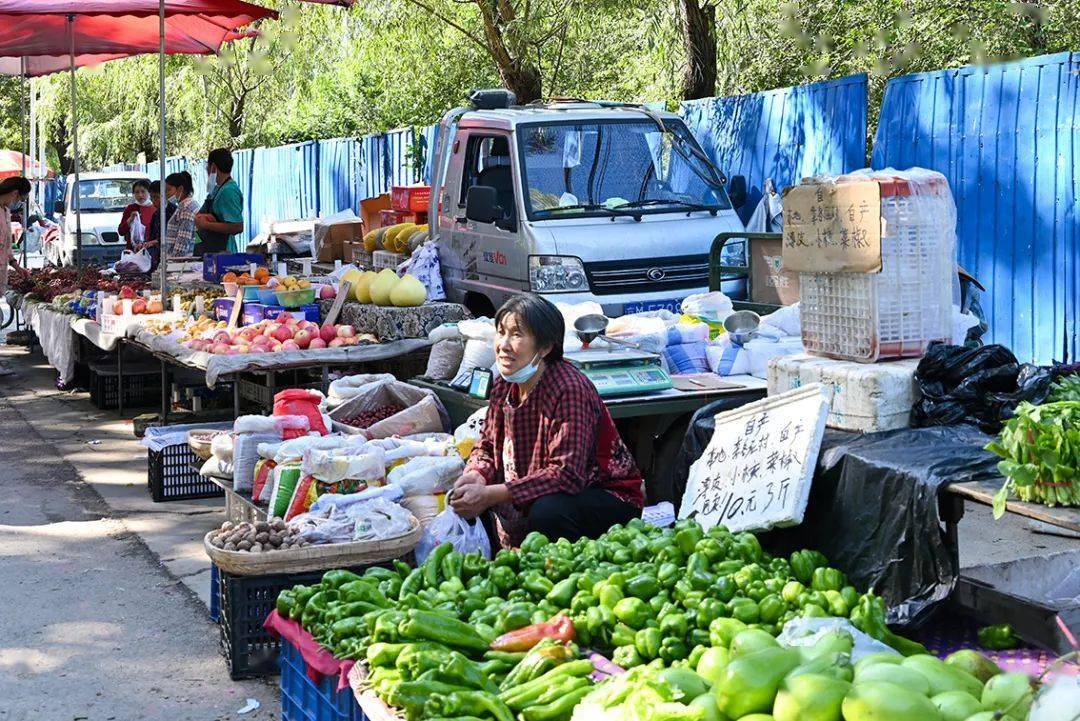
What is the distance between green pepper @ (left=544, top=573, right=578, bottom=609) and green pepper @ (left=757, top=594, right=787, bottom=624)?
63cm

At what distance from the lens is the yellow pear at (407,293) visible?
9.50 m

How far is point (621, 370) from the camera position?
671cm

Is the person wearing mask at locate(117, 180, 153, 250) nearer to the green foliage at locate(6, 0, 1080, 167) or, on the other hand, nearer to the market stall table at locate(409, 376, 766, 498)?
the green foliage at locate(6, 0, 1080, 167)

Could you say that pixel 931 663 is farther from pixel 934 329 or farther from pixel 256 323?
pixel 256 323

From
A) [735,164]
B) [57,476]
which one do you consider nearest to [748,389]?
[57,476]

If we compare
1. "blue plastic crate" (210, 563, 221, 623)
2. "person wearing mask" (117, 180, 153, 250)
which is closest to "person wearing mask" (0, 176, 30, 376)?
"person wearing mask" (117, 180, 153, 250)

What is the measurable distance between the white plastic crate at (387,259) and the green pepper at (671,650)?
7.85m

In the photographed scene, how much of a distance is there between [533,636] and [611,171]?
6.53 m

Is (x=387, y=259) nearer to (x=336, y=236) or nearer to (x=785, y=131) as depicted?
(x=336, y=236)

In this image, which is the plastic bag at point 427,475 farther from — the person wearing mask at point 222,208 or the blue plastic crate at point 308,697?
the person wearing mask at point 222,208

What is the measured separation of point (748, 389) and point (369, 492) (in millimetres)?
2096

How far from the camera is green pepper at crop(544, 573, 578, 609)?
4277 mm

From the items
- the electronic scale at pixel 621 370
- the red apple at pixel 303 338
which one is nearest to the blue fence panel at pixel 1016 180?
the electronic scale at pixel 621 370

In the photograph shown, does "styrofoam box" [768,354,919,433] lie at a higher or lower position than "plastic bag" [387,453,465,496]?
higher
